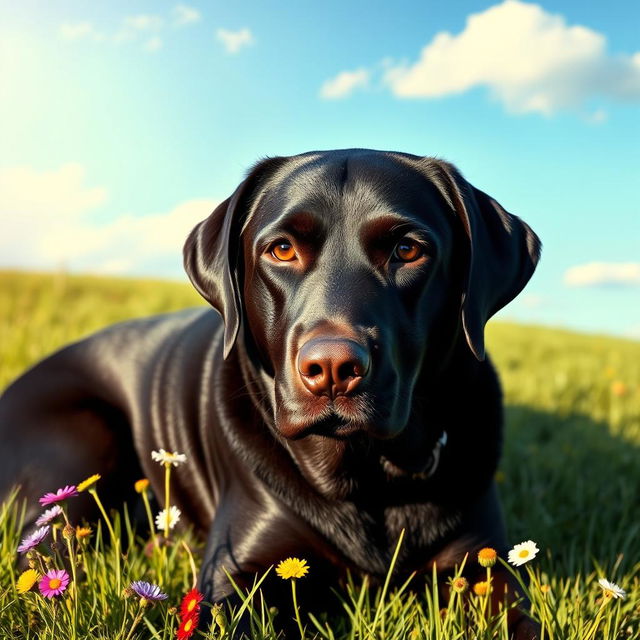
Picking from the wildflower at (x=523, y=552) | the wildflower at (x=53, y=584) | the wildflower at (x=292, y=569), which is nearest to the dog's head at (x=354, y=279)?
the wildflower at (x=292, y=569)

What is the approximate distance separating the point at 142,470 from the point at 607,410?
187 inches

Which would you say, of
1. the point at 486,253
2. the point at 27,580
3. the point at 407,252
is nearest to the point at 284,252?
the point at 407,252

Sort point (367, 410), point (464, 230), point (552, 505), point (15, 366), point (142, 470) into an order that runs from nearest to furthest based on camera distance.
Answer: point (367, 410) < point (464, 230) < point (142, 470) < point (552, 505) < point (15, 366)

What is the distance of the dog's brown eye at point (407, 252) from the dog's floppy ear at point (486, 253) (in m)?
0.20

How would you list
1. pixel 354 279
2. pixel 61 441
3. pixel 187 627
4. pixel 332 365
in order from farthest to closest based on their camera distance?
pixel 61 441, pixel 354 279, pixel 332 365, pixel 187 627

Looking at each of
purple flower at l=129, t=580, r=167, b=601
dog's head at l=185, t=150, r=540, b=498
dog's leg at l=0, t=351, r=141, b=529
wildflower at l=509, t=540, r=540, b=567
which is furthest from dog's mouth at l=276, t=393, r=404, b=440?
dog's leg at l=0, t=351, r=141, b=529

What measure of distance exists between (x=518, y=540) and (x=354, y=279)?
194 cm

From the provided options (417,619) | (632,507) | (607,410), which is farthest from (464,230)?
(607,410)

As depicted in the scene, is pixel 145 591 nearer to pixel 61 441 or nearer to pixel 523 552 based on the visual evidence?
pixel 523 552

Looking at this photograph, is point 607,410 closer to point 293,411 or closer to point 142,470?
point 142,470

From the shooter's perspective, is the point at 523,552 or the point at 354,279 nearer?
the point at 523,552

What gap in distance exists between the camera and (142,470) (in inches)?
150

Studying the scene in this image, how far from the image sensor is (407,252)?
2.65 m

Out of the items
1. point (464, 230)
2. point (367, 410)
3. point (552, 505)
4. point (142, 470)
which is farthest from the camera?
point (552, 505)
